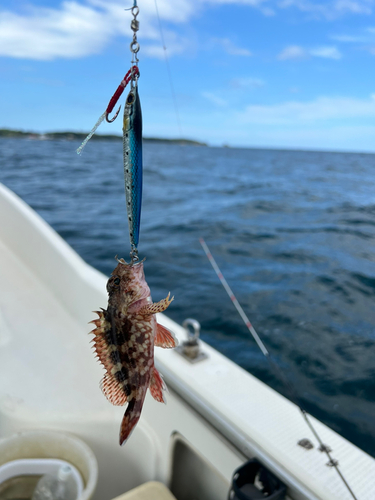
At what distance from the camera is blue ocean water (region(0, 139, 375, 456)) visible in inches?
197

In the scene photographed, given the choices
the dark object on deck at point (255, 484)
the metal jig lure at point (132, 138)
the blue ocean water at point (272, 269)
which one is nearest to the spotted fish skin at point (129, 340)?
the metal jig lure at point (132, 138)

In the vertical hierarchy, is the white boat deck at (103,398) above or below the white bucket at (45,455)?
above

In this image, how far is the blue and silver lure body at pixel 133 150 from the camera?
32.7 inches

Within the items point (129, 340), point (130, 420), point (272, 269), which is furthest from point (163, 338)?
point (272, 269)

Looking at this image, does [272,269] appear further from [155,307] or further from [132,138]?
[132,138]

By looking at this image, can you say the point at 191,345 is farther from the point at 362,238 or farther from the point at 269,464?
the point at 362,238

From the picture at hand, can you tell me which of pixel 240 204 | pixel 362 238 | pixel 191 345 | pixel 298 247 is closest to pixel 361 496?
pixel 191 345

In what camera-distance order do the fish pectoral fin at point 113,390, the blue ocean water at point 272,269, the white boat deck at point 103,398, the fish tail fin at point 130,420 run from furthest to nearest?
the blue ocean water at point 272,269
the white boat deck at point 103,398
the fish pectoral fin at point 113,390
the fish tail fin at point 130,420

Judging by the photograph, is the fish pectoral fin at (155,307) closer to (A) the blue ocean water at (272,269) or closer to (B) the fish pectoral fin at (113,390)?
(B) the fish pectoral fin at (113,390)

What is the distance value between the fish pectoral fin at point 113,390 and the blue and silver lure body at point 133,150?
0.48 m

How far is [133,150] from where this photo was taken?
843 mm

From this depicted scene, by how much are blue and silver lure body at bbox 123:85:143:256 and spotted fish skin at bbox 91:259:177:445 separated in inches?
11.5

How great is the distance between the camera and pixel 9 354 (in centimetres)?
395

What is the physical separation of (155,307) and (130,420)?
287mm
